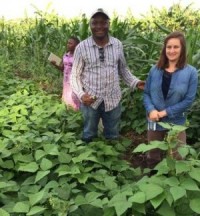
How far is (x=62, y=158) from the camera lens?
9.58 ft

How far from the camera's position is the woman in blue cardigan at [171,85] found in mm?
3053

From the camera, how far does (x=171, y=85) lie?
309cm

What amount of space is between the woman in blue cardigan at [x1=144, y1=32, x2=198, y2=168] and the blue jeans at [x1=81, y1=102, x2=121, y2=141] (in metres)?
0.56

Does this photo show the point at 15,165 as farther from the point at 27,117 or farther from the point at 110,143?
the point at 27,117

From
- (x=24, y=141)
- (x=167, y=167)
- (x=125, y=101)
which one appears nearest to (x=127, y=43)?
(x=125, y=101)

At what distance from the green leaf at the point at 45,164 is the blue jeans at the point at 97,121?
0.93m

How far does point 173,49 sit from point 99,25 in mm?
706

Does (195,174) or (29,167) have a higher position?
(195,174)

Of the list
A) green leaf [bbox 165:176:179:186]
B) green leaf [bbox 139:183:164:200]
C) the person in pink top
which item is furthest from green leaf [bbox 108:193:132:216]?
the person in pink top

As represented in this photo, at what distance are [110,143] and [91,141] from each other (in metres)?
0.21

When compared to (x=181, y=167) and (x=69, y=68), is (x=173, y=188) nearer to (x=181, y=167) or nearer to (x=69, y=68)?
(x=181, y=167)

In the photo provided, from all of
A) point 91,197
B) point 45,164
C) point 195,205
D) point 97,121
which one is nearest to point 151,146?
point 195,205

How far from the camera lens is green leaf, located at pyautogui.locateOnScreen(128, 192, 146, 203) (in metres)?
2.07

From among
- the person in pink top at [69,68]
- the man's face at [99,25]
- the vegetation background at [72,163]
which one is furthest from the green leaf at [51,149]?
the person in pink top at [69,68]
